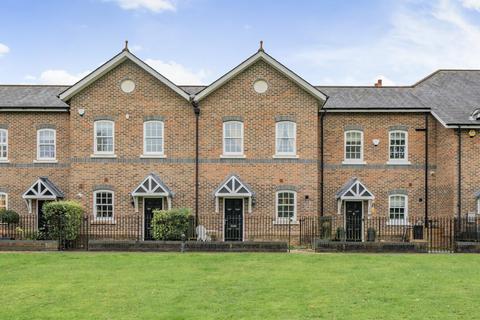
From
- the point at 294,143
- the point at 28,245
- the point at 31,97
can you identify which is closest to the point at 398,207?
the point at 294,143

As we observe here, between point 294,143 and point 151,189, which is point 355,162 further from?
point 151,189

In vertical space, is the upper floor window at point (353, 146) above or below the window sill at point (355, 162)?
above

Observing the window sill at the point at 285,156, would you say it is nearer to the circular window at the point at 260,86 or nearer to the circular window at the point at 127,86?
the circular window at the point at 260,86

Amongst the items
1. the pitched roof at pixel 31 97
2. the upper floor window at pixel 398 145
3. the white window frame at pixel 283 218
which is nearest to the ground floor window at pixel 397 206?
the upper floor window at pixel 398 145

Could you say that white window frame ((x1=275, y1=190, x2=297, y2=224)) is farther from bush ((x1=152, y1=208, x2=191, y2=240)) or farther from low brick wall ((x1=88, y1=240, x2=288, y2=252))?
bush ((x1=152, y1=208, x2=191, y2=240))

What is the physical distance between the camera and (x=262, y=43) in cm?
2477

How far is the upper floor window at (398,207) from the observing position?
26250 millimetres

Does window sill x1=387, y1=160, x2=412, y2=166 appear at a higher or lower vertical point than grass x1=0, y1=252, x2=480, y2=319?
higher

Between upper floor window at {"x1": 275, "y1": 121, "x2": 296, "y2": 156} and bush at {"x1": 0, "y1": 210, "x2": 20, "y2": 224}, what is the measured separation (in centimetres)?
1254

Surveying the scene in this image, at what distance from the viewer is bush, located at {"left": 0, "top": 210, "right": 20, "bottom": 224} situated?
24344 mm

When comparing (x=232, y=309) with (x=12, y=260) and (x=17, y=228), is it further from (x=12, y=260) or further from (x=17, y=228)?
(x=17, y=228)

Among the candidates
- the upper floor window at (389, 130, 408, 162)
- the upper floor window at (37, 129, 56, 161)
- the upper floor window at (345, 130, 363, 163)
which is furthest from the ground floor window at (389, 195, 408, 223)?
the upper floor window at (37, 129, 56, 161)

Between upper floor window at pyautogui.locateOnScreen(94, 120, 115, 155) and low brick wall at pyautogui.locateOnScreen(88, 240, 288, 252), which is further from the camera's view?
upper floor window at pyautogui.locateOnScreen(94, 120, 115, 155)

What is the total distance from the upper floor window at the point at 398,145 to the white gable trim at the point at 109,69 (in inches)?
407
